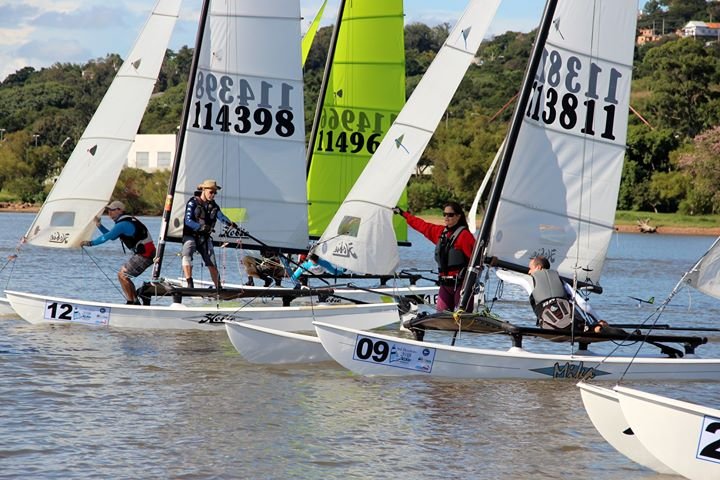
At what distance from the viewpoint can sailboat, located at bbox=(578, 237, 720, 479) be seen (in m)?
Answer: 7.57

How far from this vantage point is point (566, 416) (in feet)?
34.2

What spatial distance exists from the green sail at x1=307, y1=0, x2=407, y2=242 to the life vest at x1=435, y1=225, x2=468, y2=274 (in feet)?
18.0

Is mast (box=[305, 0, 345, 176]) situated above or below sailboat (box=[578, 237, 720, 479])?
above

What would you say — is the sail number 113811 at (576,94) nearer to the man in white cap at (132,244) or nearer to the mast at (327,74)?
the man in white cap at (132,244)

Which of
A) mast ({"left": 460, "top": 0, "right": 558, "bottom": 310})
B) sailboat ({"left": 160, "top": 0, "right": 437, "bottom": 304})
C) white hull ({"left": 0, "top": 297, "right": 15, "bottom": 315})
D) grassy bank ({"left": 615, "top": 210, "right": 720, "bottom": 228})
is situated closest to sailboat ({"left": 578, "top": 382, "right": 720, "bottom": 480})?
mast ({"left": 460, "top": 0, "right": 558, "bottom": 310})

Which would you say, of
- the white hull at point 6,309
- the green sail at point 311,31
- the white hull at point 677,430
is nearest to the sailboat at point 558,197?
the white hull at point 677,430

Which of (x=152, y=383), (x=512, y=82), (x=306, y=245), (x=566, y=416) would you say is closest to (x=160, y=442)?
(x=152, y=383)

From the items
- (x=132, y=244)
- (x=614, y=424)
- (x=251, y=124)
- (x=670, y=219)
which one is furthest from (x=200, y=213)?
(x=670, y=219)

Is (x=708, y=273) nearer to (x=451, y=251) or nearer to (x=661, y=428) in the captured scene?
(x=661, y=428)

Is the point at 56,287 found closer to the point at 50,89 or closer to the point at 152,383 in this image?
the point at 152,383

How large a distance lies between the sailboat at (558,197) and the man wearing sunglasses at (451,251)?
0.65m

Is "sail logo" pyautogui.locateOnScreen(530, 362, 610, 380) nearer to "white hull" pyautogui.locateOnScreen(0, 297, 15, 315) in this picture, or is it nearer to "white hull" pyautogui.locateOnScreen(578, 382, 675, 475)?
"white hull" pyautogui.locateOnScreen(578, 382, 675, 475)

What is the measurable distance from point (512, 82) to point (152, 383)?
93424mm

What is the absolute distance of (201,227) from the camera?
1470 centimetres
